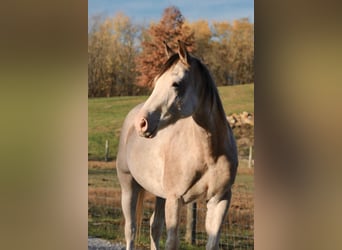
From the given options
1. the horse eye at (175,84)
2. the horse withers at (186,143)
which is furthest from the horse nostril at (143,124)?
the horse eye at (175,84)

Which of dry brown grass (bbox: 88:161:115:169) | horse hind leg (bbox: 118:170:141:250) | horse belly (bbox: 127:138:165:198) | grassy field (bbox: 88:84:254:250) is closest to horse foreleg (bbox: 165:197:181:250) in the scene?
horse belly (bbox: 127:138:165:198)

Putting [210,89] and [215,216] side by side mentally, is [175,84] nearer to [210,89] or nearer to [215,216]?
[210,89]

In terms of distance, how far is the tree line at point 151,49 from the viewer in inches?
112

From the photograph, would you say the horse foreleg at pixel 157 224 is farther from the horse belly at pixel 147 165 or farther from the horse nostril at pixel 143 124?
the horse nostril at pixel 143 124

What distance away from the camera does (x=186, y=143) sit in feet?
8.74

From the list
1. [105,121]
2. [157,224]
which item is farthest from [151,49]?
[157,224]

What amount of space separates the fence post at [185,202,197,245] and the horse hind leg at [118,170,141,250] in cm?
26

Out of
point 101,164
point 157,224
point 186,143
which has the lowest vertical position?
point 157,224

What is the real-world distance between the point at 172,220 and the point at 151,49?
0.85 meters

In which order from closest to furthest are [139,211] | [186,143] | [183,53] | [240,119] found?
1. [183,53]
2. [186,143]
3. [240,119]
4. [139,211]
